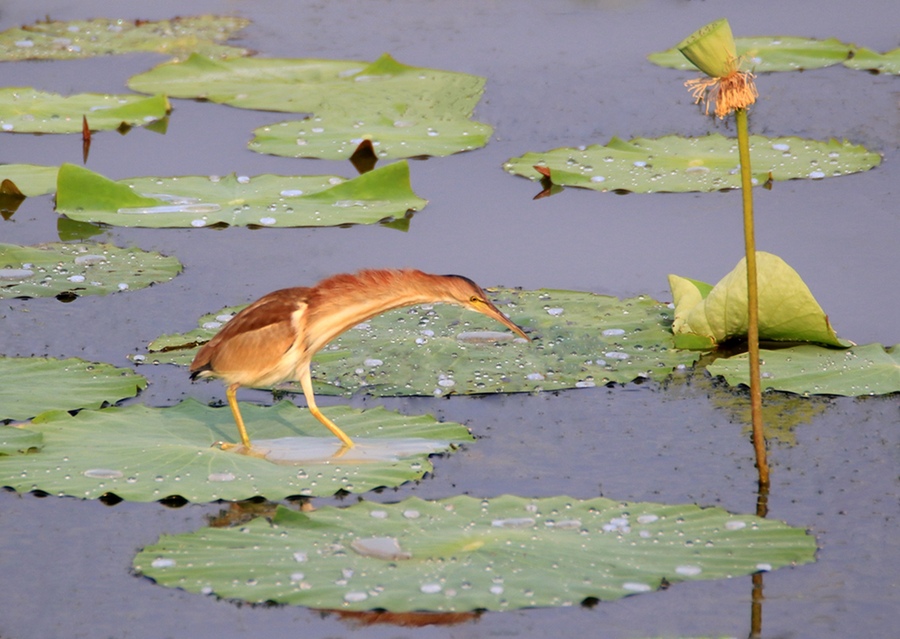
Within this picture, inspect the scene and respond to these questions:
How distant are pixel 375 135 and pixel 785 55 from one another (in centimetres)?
299

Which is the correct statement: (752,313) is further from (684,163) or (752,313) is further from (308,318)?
(684,163)

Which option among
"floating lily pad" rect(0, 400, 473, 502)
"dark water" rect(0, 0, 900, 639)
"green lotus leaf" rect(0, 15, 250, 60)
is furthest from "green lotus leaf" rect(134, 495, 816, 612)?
"green lotus leaf" rect(0, 15, 250, 60)

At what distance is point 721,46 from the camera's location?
3201 mm

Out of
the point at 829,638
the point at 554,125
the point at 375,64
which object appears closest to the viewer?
the point at 829,638

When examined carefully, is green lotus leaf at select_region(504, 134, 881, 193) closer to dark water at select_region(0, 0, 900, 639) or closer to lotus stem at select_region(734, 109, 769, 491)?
dark water at select_region(0, 0, 900, 639)

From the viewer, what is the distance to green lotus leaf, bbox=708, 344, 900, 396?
4133mm

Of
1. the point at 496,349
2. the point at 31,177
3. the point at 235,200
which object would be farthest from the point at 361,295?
the point at 31,177

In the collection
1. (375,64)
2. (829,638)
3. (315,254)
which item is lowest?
(829,638)

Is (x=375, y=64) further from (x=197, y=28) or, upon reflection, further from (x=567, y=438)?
(x=567, y=438)

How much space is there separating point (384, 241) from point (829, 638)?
3314 mm

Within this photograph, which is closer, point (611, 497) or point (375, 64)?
point (611, 497)

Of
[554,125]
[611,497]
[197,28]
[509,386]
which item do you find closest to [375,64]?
[554,125]

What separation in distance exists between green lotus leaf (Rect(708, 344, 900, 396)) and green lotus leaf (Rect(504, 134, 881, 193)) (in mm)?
1800

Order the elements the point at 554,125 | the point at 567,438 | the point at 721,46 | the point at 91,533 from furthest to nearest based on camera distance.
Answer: the point at 554,125 → the point at 567,438 → the point at 91,533 → the point at 721,46
